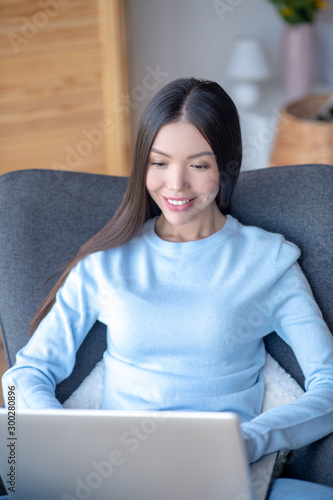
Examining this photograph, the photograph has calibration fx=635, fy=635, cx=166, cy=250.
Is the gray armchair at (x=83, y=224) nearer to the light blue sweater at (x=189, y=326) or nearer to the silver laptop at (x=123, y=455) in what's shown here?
the light blue sweater at (x=189, y=326)

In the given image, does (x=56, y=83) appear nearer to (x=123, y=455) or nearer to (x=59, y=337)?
(x=59, y=337)

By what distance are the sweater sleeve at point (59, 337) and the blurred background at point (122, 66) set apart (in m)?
Result: 1.60

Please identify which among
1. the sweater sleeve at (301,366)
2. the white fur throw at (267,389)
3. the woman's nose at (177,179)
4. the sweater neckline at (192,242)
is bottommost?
the white fur throw at (267,389)

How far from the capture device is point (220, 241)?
1.26 meters

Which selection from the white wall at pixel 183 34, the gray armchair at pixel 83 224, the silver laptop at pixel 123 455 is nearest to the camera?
the silver laptop at pixel 123 455

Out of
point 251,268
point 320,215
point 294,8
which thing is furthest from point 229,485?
point 294,8

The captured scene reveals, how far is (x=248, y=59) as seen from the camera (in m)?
3.14

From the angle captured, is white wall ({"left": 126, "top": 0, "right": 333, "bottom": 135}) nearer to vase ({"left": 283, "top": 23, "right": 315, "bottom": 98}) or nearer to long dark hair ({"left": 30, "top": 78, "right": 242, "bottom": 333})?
vase ({"left": 283, "top": 23, "right": 315, "bottom": 98})

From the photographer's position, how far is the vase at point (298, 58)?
326 cm

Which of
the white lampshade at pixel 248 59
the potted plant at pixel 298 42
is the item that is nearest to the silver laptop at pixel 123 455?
the white lampshade at pixel 248 59

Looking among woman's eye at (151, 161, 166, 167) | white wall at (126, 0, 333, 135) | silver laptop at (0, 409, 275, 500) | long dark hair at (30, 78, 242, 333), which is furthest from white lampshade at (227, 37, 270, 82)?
silver laptop at (0, 409, 275, 500)

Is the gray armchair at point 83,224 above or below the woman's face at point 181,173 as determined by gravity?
below

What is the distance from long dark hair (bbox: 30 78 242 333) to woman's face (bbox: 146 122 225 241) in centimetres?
1

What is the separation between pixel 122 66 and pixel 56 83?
333 millimetres
